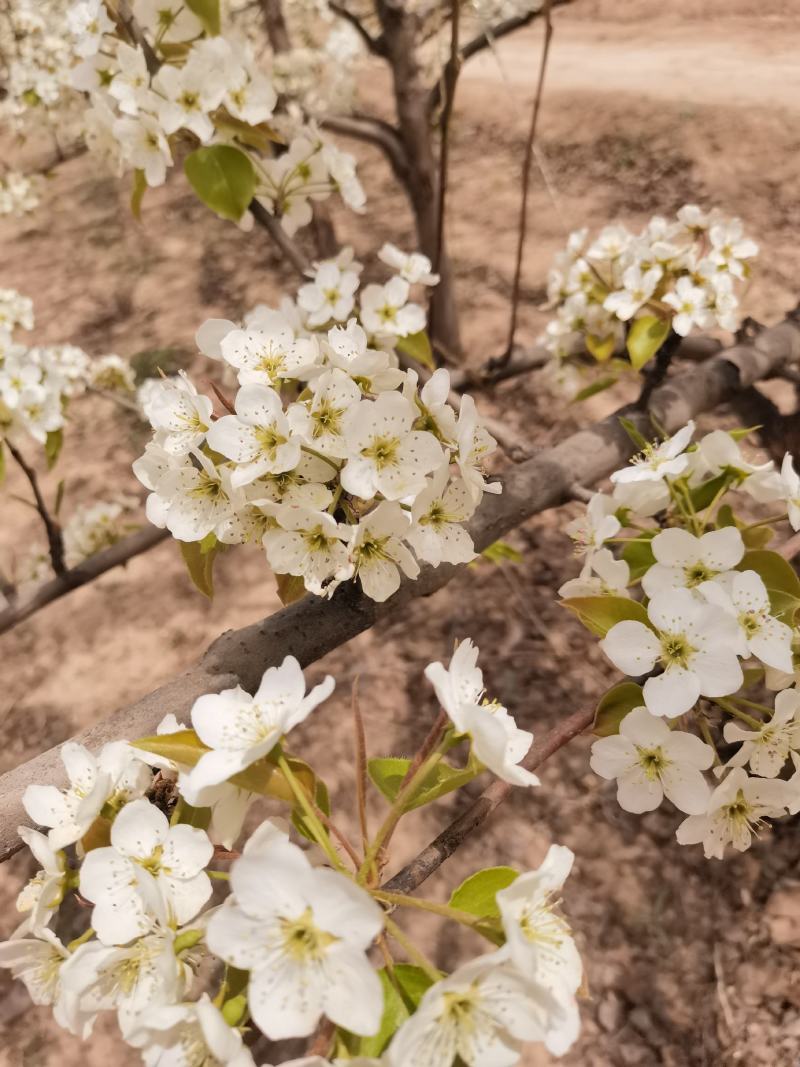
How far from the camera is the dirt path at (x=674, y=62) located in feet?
18.2

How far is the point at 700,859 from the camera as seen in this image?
77.9 inches

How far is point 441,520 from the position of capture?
84 cm

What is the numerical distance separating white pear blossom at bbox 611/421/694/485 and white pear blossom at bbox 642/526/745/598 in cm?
13

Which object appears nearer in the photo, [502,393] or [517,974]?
[517,974]

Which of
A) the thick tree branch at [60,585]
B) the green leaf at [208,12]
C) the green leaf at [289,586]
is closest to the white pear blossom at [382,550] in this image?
the green leaf at [289,586]

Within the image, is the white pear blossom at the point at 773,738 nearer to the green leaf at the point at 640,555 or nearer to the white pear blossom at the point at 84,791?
the green leaf at the point at 640,555

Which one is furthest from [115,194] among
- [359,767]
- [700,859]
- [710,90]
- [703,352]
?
[359,767]

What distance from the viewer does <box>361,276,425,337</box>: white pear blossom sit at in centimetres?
149

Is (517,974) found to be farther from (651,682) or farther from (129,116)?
(129,116)

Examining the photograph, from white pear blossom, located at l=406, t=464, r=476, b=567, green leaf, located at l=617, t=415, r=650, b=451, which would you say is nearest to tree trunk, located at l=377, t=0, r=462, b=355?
green leaf, located at l=617, t=415, r=650, b=451

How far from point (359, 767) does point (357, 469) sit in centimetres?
27

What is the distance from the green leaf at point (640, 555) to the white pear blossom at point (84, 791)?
1.95 feet

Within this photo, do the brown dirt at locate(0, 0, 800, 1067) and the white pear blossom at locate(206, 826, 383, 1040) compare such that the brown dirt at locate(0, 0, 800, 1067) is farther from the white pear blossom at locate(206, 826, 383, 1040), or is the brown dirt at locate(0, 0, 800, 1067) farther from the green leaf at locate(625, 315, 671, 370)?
the white pear blossom at locate(206, 826, 383, 1040)

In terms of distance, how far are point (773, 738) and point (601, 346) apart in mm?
1047
